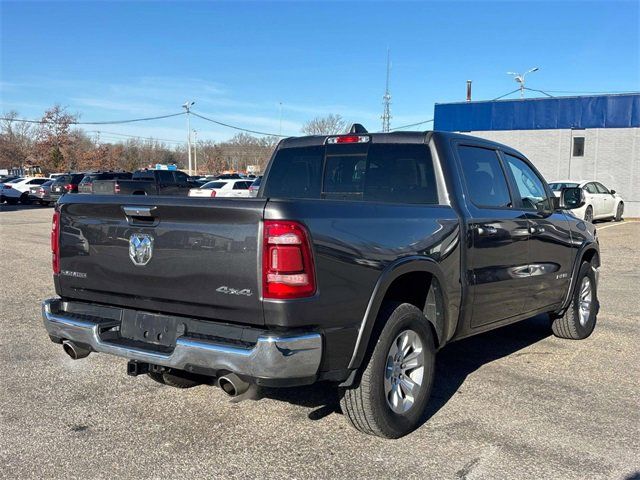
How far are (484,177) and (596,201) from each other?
18.3 meters

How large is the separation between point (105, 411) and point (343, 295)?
2.07 meters

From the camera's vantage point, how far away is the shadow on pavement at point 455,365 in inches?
177

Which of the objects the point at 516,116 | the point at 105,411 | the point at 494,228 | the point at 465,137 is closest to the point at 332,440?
the point at 105,411

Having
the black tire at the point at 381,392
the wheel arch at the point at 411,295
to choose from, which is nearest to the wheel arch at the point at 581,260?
the wheel arch at the point at 411,295

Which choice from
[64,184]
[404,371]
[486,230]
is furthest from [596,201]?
[64,184]

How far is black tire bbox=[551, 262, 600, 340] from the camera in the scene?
626 centimetres

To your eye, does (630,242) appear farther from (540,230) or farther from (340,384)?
(340,384)

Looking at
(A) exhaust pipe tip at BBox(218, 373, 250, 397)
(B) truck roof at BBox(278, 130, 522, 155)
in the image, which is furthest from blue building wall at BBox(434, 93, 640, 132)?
(A) exhaust pipe tip at BBox(218, 373, 250, 397)

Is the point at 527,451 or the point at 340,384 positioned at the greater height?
the point at 340,384

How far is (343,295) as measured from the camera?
3.35 metres

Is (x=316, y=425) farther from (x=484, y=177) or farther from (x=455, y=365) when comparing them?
(x=484, y=177)

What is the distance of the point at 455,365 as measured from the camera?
5488 mm

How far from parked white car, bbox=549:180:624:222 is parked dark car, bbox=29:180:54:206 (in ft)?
88.9

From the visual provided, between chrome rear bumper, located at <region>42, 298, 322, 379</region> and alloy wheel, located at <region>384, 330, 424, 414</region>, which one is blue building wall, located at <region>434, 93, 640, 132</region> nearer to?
alloy wheel, located at <region>384, 330, 424, 414</region>
